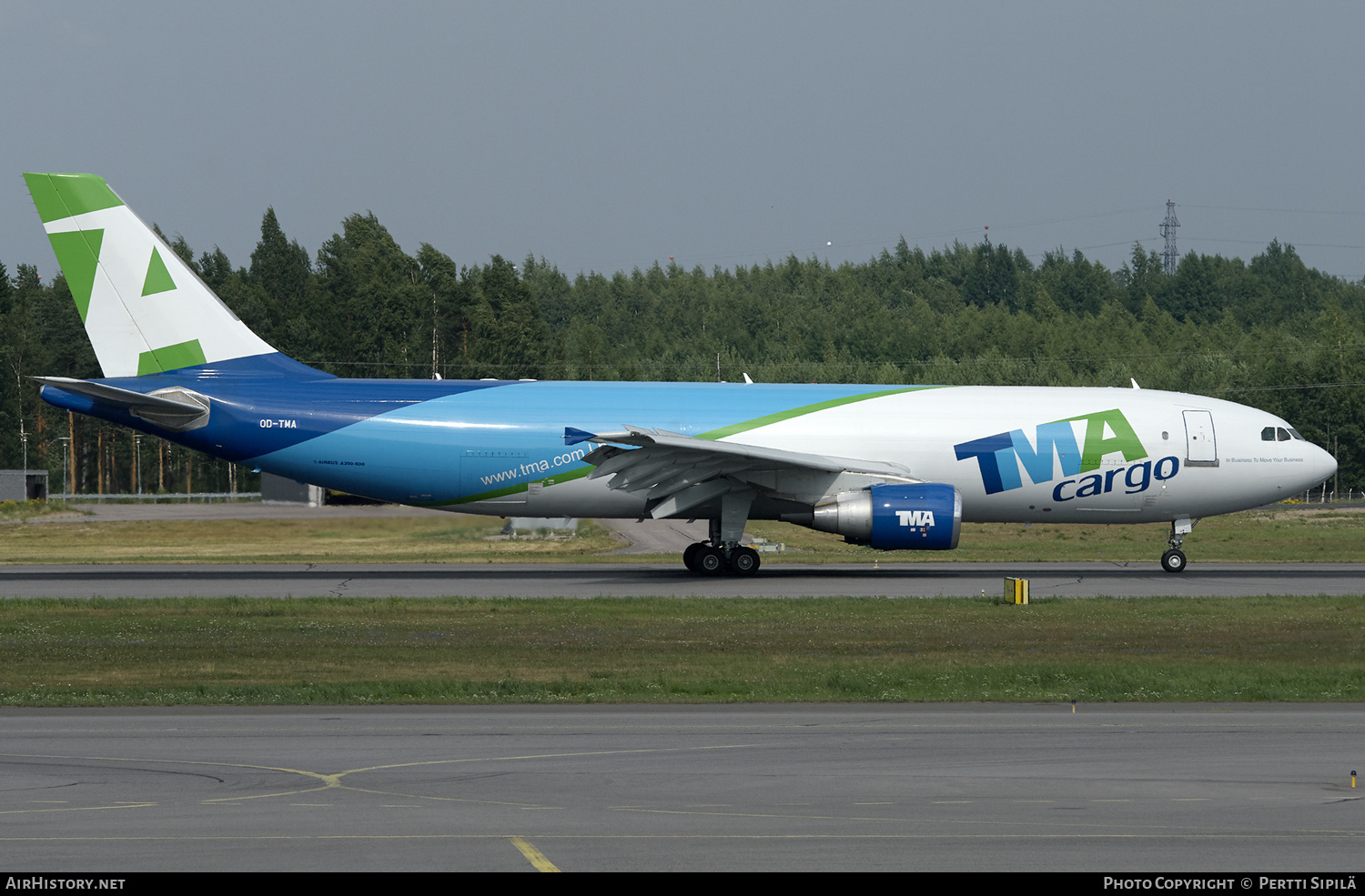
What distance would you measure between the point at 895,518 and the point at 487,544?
1717 cm

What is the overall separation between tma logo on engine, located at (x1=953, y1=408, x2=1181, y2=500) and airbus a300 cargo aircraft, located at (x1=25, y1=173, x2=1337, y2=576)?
4 cm

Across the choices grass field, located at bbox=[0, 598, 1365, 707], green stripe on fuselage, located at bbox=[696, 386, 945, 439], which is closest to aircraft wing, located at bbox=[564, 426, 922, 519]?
green stripe on fuselage, located at bbox=[696, 386, 945, 439]

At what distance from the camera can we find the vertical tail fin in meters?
29.6

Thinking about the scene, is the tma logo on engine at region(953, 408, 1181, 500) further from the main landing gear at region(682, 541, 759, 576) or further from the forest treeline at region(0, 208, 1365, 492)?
the forest treeline at region(0, 208, 1365, 492)

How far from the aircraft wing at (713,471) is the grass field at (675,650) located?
4037 mm

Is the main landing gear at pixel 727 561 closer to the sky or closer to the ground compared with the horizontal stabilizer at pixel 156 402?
closer to the ground

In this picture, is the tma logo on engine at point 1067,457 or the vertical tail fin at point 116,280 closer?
the tma logo on engine at point 1067,457

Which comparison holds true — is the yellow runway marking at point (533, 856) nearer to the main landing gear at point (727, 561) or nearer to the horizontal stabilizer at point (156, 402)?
the main landing gear at point (727, 561)

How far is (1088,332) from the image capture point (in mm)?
118688

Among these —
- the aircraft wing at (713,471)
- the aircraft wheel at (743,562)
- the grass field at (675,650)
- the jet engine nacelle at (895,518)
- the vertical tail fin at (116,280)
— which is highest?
the vertical tail fin at (116,280)

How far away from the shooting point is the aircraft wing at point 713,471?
89.3 feet

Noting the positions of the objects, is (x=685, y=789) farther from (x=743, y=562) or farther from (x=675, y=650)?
(x=743, y=562)

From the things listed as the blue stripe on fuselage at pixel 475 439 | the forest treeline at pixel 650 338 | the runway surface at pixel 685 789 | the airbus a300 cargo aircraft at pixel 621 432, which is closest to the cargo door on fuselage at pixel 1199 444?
the airbus a300 cargo aircraft at pixel 621 432

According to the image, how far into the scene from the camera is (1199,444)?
29.9 m
